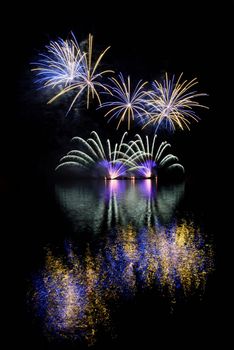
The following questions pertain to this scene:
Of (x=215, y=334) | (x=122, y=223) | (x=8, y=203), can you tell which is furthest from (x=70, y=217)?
(x=215, y=334)

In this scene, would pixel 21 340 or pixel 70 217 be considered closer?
pixel 21 340

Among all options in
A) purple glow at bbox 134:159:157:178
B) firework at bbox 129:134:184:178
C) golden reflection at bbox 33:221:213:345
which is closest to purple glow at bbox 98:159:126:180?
firework at bbox 129:134:184:178

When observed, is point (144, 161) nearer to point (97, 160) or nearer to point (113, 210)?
point (97, 160)

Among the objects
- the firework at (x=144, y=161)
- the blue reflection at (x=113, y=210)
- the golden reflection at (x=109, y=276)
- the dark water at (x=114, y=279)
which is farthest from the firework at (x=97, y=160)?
the golden reflection at (x=109, y=276)

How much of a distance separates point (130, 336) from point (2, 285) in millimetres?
3277

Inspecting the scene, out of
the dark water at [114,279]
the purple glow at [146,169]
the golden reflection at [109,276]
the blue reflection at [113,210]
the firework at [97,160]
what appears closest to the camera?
the dark water at [114,279]

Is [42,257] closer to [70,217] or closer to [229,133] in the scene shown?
→ [70,217]

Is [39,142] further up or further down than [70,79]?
further down

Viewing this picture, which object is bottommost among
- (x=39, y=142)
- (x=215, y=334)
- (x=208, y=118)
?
(x=215, y=334)

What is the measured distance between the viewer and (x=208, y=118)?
51.3 metres

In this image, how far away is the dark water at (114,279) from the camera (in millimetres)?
5535

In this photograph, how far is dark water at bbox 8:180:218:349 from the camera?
218 inches

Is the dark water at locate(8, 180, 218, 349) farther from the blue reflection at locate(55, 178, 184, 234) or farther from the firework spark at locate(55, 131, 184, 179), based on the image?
the firework spark at locate(55, 131, 184, 179)

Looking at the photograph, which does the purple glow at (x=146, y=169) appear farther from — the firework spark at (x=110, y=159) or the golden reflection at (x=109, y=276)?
the golden reflection at (x=109, y=276)
